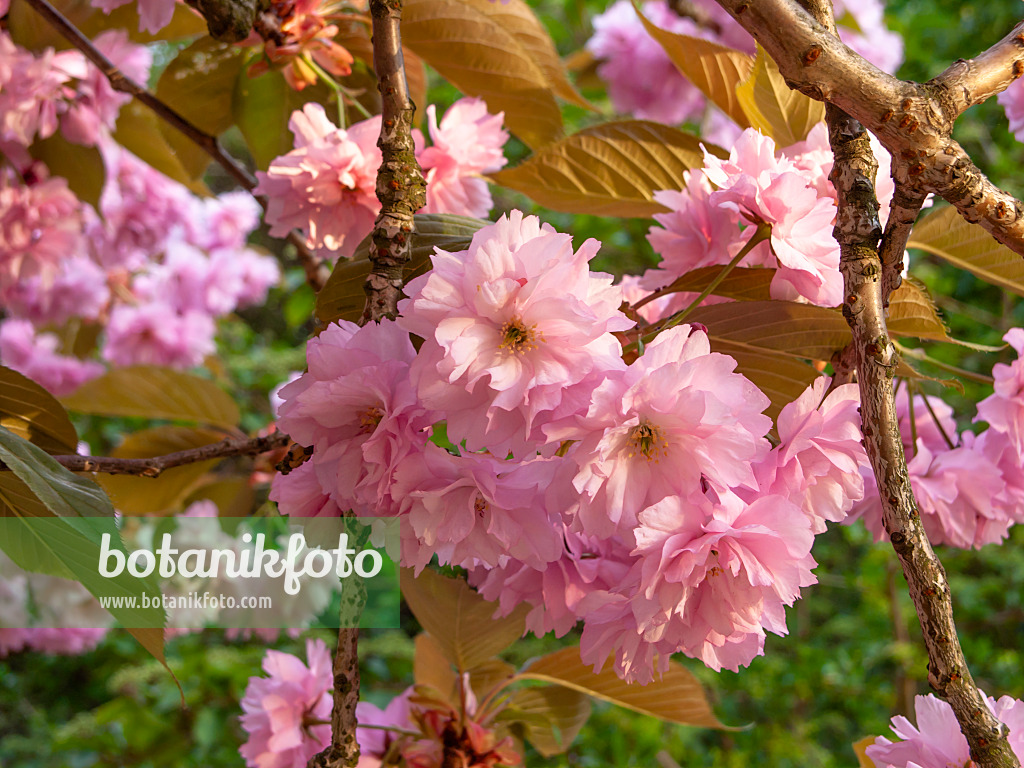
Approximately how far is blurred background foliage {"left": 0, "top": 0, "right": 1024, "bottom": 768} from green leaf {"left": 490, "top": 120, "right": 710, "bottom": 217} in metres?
0.94

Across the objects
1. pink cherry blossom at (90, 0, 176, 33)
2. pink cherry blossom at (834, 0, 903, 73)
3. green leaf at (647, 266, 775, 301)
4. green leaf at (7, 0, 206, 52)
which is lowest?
green leaf at (647, 266, 775, 301)

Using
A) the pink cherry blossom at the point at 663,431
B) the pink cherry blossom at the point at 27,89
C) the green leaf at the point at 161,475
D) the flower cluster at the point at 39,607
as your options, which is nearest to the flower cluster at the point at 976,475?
the pink cherry blossom at the point at 663,431

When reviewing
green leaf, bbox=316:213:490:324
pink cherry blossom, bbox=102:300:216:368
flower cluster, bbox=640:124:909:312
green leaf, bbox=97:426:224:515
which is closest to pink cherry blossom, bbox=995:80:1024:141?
flower cluster, bbox=640:124:909:312

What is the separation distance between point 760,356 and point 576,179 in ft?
0.79

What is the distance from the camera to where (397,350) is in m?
0.38

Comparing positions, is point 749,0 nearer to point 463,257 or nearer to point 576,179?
point 463,257

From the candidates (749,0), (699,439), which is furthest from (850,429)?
(749,0)

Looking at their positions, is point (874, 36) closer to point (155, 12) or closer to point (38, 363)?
point (155, 12)

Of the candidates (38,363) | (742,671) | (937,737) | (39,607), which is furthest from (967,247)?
(742,671)

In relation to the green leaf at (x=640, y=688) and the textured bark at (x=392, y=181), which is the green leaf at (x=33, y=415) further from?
the green leaf at (x=640, y=688)

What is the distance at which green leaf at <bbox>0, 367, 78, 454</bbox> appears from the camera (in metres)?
0.56

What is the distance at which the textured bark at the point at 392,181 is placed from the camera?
0.41m

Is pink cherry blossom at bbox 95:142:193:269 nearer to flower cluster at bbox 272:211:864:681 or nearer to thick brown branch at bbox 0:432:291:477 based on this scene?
thick brown branch at bbox 0:432:291:477

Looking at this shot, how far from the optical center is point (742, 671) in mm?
2428
